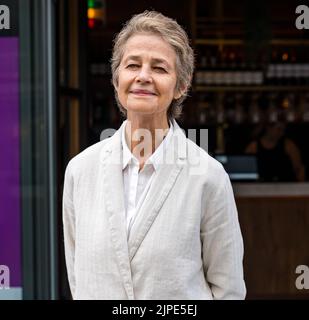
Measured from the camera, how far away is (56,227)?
3.68 m

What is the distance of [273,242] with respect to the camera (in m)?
5.04

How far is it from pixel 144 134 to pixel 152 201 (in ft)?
0.54

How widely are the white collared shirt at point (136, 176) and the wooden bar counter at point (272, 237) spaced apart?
11.1ft

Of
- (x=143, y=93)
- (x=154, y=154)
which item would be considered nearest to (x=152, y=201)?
(x=154, y=154)

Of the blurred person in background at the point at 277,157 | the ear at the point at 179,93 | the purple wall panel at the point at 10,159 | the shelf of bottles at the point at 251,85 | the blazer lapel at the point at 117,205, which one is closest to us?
the blazer lapel at the point at 117,205

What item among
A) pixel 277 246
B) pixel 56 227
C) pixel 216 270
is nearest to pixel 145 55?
pixel 216 270

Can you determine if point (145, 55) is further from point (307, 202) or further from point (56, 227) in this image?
point (307, 202)

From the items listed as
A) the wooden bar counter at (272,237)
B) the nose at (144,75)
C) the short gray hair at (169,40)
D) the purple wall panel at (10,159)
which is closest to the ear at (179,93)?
the short gray hair at (169,40)

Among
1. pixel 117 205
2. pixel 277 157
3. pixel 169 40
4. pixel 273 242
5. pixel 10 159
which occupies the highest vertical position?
pixel 169 40

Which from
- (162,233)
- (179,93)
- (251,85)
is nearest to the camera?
(162,233)

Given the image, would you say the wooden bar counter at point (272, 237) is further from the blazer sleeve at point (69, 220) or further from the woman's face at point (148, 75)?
the woman's face at point (148, 75)

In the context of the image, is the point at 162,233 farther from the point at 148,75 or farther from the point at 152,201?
the point at 148,75

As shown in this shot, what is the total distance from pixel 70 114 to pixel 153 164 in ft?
9.50

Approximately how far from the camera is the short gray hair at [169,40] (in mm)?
1624
